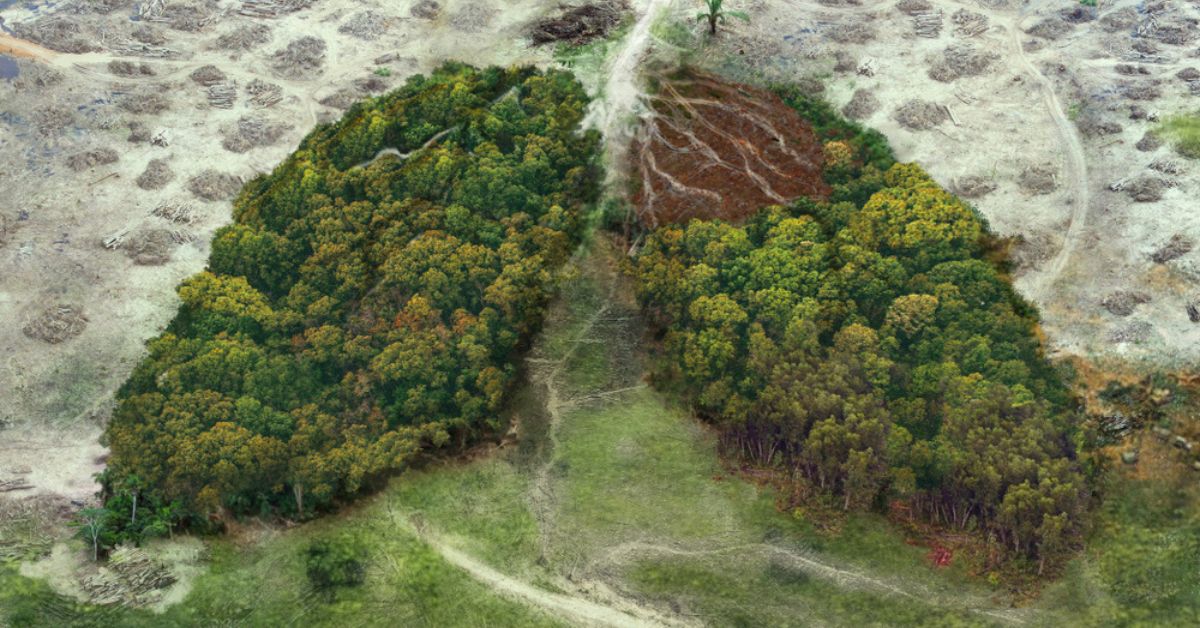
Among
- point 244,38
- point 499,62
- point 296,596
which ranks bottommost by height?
point 296,596

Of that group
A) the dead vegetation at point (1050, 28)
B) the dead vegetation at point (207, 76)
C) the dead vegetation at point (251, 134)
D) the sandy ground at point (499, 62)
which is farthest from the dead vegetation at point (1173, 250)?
the dead vegetation at point (207, 76)

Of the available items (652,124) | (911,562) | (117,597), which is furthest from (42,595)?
(652,124)

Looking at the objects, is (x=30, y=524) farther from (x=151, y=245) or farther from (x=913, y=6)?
(x=913, y=6)

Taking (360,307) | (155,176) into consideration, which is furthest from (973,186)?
(155,176)

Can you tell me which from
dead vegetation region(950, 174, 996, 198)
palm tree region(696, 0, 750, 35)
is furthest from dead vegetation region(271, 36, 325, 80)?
dead vegetation region(950, 174, 996, 198)

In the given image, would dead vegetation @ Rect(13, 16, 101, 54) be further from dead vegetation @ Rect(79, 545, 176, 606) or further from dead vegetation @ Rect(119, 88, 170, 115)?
dead vegetation @ Rect(79, 545, 176, 606)

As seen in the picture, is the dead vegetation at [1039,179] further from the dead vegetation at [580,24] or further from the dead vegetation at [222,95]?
the dead vegetation at [222,95]
